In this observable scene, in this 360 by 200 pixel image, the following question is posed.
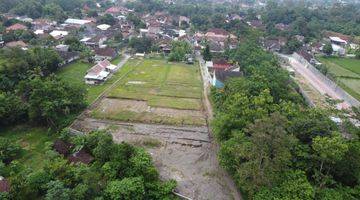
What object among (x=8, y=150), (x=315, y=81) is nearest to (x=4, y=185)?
(x=8, y=150)

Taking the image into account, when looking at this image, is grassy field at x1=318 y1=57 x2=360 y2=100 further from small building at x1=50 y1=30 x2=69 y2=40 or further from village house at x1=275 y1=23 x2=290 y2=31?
small building at x1=50 y1=30 x2=69 y2=40

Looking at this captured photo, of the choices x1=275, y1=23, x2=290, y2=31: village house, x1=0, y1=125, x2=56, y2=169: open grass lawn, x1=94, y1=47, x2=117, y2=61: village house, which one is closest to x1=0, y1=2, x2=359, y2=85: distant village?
x1=94, y1=47, x2=117, y2=61: village house

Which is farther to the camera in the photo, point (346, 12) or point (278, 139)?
point (346, 12)

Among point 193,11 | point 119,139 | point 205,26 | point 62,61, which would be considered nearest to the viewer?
point 119,139

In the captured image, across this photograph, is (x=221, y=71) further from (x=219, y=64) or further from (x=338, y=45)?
(x=338, y=45)

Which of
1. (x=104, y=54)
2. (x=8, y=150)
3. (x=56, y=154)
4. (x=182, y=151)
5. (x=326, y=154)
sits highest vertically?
(x=326, y=154)

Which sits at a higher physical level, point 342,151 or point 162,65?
point 342,151

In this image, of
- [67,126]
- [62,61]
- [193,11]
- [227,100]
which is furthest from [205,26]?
[67,126]

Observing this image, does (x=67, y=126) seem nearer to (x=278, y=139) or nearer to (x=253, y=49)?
(x=278, y=139)
